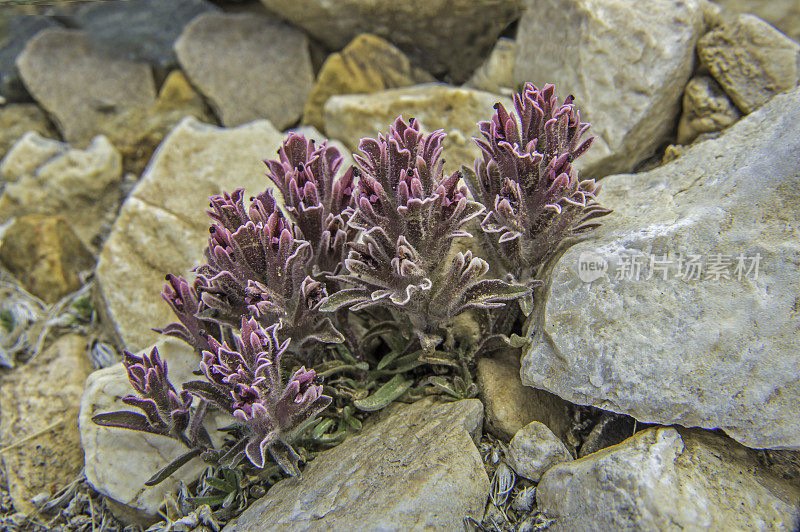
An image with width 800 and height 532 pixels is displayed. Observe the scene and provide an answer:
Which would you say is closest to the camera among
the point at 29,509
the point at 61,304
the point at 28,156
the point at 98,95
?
the point at 29,509

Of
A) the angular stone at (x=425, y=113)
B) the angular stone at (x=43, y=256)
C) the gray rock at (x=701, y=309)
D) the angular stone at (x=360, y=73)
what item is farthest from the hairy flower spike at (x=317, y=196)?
the angular stone at (x=43, y=256)

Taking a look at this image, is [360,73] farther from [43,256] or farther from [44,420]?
A: [44,420]

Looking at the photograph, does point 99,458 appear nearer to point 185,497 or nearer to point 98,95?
point 185,497

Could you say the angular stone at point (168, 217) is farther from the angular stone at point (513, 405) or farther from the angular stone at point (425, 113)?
the angular stone at point (513, 405)

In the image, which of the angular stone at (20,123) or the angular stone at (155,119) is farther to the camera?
the angular stone at (20,123)

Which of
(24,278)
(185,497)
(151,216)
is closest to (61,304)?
(24,278)
